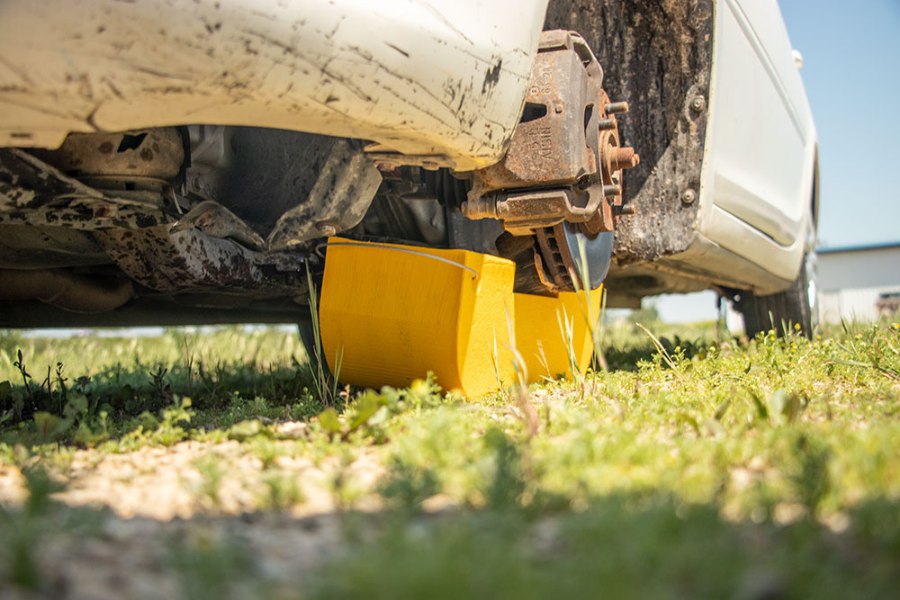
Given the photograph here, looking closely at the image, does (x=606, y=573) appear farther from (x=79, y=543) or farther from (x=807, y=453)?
(x=79, y=543)

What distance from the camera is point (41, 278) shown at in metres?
2.46

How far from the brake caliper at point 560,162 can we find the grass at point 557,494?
1.52ft

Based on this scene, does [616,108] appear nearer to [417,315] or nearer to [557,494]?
[417,315]

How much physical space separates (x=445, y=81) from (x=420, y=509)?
91 centimetres

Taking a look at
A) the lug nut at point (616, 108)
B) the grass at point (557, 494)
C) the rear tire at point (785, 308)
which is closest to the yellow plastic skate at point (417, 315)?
the grass at point (557, 494)

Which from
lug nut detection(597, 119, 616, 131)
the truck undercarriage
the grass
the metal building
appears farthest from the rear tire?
the metal building

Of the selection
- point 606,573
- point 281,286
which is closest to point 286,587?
point 606,573

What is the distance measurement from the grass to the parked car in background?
0.51 metres

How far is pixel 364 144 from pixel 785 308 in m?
3.20

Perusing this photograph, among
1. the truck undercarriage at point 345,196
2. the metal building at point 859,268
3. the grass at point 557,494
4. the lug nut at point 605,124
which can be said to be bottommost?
the grass at point 557,494

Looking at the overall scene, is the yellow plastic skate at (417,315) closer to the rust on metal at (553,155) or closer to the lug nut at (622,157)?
the rust on metal at (553,155)

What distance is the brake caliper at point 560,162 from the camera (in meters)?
2.02

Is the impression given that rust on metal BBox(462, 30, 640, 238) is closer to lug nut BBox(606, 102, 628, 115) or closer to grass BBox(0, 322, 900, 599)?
lug nut BBox(606, 102, 628, 115)

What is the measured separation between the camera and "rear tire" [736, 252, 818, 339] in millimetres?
4336
